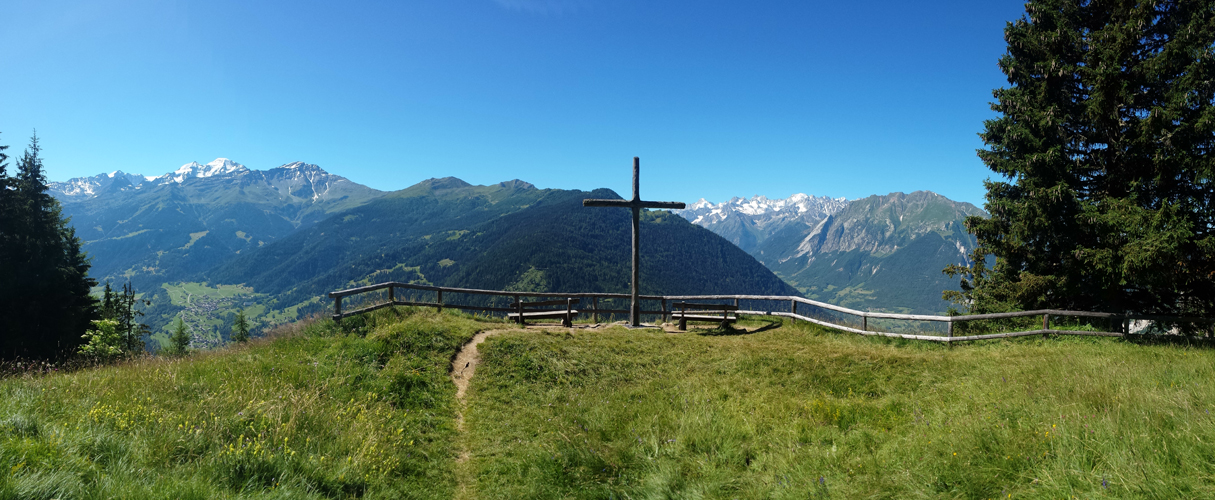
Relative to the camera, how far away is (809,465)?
5.26 meters

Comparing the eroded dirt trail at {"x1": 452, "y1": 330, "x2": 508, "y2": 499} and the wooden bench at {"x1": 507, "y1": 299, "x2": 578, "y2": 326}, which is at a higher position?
the wooden bench at {"x1": 507, "y1": 299, "x2": 578, "y2": 326}

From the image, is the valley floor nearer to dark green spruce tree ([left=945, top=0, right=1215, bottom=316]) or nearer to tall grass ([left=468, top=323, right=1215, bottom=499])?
tall grass ([left=468, top=323, right=1215, bottom=499])

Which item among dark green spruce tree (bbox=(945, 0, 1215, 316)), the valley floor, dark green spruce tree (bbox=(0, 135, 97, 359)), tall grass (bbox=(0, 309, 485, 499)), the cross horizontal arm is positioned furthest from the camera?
dark green spruce tree (bbox=(0, 135, 97, 359))

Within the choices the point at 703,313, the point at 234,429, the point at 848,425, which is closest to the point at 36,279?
the point at 234,429

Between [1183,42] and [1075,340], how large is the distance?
7.53 metres

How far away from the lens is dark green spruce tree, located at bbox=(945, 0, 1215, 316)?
11.0m

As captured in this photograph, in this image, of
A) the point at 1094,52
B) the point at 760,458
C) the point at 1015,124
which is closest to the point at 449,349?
the point at 760,458

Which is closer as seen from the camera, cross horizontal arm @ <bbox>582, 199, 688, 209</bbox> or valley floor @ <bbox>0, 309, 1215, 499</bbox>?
valley floor @ <bbox>0, 309, 1215, 499</bbox>

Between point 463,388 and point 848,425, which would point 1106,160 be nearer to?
point 848,425

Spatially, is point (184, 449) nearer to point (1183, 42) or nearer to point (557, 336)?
point (557, 336)

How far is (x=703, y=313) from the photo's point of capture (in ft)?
55.9

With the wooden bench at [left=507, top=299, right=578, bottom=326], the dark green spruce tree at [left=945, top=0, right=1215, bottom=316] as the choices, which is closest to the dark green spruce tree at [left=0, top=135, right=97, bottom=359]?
the wooden bench at [left=507, top=299, right=578, bottom=326]

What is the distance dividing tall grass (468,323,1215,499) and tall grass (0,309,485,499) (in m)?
1.11

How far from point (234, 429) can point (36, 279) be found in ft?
99.6
